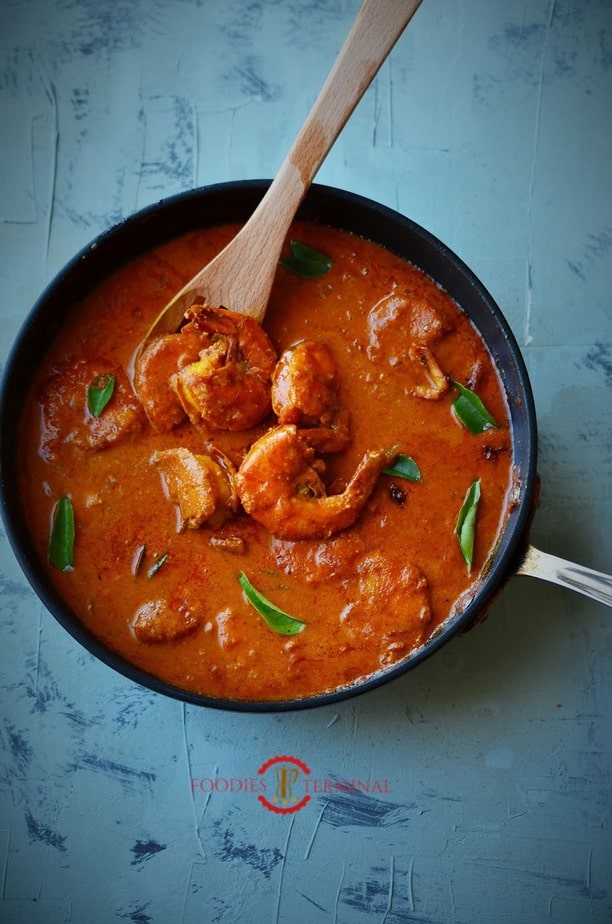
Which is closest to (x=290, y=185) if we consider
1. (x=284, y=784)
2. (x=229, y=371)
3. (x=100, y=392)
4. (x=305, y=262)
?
(x=305, y=262)

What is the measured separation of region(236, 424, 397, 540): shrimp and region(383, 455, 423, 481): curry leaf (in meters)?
0.07

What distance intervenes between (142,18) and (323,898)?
307 centimetres

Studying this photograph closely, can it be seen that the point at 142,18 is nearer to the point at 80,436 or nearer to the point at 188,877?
the point at 80,436

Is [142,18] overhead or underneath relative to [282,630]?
overhead

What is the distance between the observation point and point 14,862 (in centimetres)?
271

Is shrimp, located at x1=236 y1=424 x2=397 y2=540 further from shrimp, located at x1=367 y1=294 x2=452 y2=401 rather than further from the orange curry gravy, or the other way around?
shrimp, located at x1=367 y1=294 x2=452 y2=401

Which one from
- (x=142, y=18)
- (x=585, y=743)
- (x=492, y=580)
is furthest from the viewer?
(x=142, y=18)

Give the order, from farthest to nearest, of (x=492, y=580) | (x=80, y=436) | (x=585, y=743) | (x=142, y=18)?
(x=142, y=18)
(x=585, y=743)
(x=80, y=436)
(x=492, y=580)

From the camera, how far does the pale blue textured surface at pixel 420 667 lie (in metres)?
2.71

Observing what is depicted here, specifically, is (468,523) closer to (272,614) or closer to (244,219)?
(272,614)

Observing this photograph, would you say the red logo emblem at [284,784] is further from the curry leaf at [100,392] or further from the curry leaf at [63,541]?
the curry leaf at [100,392]

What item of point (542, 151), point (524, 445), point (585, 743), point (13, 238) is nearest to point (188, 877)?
point (585, 743)

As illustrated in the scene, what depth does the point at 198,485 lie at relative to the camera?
2445 mm

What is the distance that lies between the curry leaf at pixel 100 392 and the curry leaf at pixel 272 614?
0.68 meters
